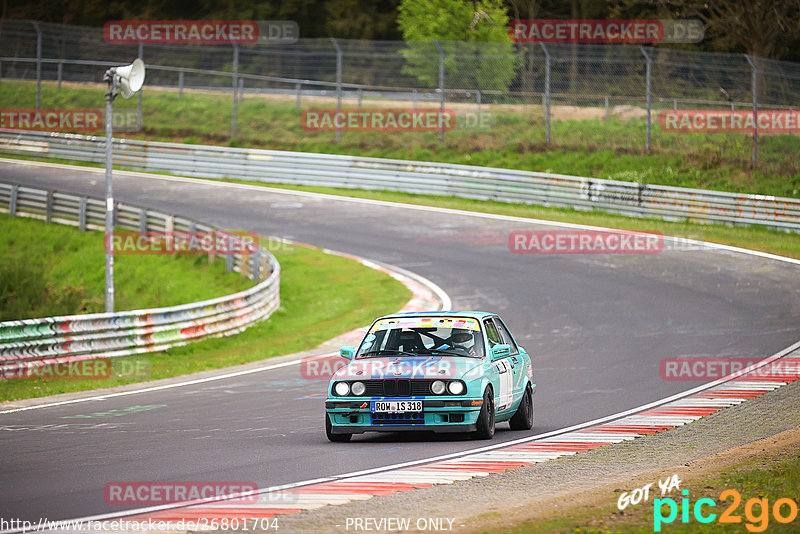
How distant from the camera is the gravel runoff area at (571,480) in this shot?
738 cm

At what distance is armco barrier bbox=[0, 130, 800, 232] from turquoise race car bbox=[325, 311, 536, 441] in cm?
2001

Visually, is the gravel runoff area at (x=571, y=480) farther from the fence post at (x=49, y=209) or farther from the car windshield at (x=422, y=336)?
the fence post at (x=49, y=209)

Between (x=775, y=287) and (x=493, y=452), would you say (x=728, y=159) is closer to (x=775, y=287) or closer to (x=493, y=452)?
(x=775, y=287)

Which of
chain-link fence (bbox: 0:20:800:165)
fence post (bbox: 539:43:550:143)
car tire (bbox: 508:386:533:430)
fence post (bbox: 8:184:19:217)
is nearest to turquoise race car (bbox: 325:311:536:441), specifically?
car tire (bbox: 508:386:533:430)

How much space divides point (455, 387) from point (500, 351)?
124 cm

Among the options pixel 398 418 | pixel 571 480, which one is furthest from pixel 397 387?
pixel 571 480

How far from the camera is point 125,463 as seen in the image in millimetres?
9867

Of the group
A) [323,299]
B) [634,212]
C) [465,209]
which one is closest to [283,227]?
[465,209]

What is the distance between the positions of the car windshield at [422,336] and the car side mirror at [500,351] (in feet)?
0.54

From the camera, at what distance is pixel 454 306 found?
22.1m

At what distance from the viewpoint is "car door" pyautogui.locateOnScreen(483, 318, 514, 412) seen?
11617 millimetres

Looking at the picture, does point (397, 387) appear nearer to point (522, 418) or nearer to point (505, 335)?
point (522, 418)

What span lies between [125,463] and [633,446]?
4.87 m

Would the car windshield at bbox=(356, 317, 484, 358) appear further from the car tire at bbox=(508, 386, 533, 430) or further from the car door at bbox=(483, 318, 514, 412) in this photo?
the car tire at bbox=(508, 386, 533, 430)
